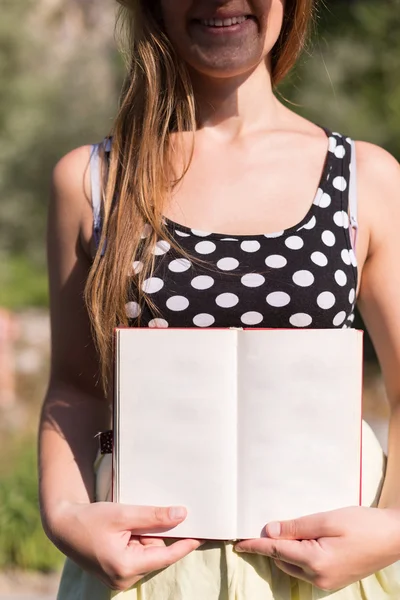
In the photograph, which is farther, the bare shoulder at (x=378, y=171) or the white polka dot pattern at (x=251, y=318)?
the bare shoulder at (x=378, y=171)

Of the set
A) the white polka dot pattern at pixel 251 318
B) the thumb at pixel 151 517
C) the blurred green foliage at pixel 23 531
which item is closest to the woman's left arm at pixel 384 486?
the thumb at pixel 151 517

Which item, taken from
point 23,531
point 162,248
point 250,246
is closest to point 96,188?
point 162,248

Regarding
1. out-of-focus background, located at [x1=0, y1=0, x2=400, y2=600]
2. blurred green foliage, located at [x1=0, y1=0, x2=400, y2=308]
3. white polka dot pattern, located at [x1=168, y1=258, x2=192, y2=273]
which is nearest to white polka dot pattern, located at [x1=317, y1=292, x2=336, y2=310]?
white polka dot pattern, located at [x1=168, y1=258, x2=192, y2=273]

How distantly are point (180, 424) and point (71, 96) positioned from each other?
755 centimetres

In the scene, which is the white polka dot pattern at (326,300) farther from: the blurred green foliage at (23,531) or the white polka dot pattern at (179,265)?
the blurred green foliage at (23,531)

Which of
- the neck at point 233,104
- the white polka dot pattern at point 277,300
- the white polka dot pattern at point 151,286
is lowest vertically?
the white polka dot pattern at point 277,300

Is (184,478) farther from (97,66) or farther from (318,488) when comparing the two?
(97,66)

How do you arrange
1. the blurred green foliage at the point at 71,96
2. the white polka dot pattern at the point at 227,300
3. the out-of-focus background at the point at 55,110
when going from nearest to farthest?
1. the white polka dot pattern at the point at 227,300
2. the out-of-focus background at the point at 55,110
3. the blurred green foliage at the point at 71,96

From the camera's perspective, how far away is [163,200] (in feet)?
5.01

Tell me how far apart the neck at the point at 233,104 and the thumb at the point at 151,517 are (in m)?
0.68

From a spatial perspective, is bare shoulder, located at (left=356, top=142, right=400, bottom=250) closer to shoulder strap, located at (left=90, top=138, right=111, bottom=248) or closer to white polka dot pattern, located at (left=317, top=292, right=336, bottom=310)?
→ white polka dot pattern, located at (left=317, top=292, right=336, bottom=310)

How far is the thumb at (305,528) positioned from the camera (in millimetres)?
1291

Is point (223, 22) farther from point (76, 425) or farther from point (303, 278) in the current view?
point (76, 425)

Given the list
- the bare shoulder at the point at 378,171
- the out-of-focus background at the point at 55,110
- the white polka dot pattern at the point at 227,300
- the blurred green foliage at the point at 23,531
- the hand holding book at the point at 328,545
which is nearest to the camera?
the hand holding book at the point at 328,545
